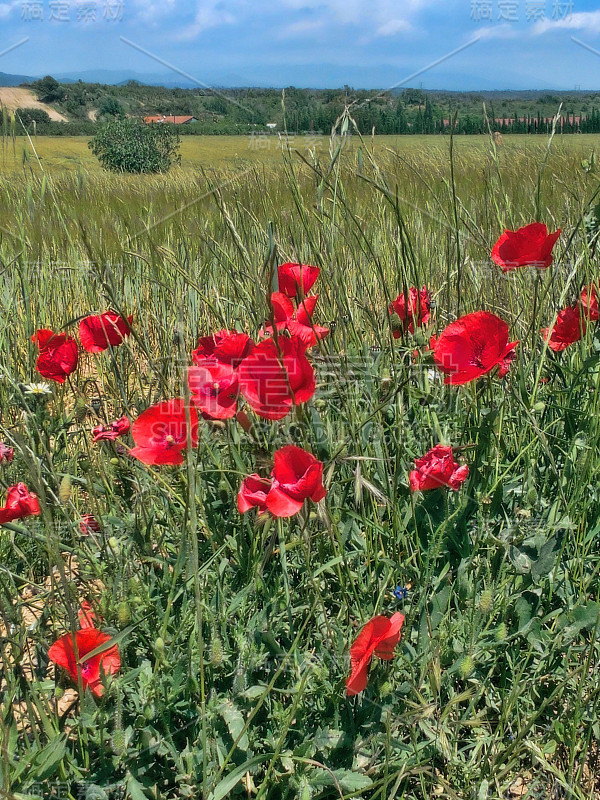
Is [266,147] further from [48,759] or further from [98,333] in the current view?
[48,759]

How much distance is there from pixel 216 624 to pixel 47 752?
27cm

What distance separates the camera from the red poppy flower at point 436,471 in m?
0.95

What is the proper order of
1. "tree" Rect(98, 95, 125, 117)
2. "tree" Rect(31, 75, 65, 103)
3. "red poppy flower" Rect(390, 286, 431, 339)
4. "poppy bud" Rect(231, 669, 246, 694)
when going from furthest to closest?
"tree" Rect(31, 75, 65, 103) → "tree" Rect(98, 95, 125, 117) → "red poppy flower" Rect(390, 286, 431, 339) → "poppy bud" Rect(231, 669, 246, 694)

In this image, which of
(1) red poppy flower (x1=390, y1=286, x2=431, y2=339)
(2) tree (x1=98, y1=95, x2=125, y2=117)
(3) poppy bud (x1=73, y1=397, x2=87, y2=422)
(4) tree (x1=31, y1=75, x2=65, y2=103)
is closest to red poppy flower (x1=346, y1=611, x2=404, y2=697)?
(1) red poppy flower (x1=390, y1=286, x2=431, y2=339)

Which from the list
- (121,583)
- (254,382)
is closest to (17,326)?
(121,583)

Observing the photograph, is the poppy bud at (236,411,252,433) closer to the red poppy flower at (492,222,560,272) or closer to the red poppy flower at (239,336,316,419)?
the red poppy flower at (239,336,316,419)

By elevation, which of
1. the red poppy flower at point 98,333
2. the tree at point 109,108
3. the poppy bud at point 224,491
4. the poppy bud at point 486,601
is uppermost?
the tree at point 109,108

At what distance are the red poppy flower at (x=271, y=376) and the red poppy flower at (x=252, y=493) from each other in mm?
98

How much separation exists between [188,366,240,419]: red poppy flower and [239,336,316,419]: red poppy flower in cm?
7

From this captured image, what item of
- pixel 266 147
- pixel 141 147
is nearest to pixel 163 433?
pixel 266 147

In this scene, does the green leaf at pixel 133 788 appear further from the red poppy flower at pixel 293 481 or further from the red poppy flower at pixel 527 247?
the red poppy flower at pixel 527 247

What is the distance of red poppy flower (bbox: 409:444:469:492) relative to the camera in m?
0.95

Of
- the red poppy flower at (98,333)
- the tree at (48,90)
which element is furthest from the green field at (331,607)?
the tree at (48,90)

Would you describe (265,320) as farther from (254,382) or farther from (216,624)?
(216,624)
